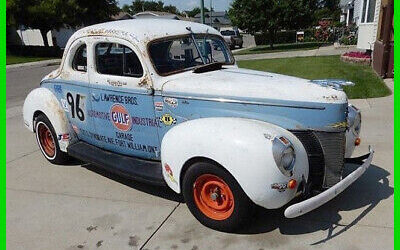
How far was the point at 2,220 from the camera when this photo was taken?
156 inches

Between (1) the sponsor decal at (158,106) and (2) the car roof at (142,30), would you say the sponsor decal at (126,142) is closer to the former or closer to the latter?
(1) the sponsor decal at (158,106)

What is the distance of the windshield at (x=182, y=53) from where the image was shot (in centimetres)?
407

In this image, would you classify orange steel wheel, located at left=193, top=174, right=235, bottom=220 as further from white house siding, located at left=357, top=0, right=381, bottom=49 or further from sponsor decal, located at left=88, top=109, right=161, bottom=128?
white house siding, located at left=357, top=0, right=381, bottom=49

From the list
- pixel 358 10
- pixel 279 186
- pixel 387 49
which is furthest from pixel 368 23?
pixel 279 186

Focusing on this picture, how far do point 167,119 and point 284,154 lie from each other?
1.38 m

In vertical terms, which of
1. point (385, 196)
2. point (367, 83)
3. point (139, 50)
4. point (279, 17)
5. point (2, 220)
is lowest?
point (2, 220)

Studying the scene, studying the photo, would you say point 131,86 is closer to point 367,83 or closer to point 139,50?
point 139,50

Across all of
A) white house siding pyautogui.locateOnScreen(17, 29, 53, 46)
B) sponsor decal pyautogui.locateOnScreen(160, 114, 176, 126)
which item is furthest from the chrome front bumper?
white house siding pyautogui.locateOnScreen(17, 29, 53, 46)

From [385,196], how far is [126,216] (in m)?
2.83

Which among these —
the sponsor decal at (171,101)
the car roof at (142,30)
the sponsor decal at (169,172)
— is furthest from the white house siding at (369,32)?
the sponsor decal at (169,172)

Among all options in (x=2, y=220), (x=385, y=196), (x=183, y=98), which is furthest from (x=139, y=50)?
(x=385, y=196)

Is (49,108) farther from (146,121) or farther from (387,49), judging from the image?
(387,49)

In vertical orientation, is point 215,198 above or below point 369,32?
below

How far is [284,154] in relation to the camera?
3002 millimetres
